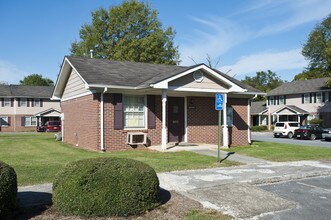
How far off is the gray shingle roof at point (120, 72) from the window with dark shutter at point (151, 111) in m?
0.94

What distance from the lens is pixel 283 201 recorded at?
6793 mm

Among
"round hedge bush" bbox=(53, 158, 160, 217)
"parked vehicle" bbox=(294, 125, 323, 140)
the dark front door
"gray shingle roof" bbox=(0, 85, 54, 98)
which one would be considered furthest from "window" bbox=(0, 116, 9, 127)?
"round hedge bush" bbox=(53, 158, 160, 217)

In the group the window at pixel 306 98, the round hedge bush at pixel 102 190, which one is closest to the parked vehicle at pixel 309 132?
the window at pixel 306 98

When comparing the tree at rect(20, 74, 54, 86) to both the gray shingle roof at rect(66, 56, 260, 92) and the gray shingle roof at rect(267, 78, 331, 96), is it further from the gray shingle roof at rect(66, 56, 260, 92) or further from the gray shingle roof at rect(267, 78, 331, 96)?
the gray shingle roof at rect(66, 56, 260, 92)

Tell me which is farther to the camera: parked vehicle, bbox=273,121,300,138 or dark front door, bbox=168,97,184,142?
parked vehicle, bbox=273,121,300,138

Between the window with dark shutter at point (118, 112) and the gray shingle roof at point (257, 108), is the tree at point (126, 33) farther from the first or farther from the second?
the window with dark shutter at point (118, 112)

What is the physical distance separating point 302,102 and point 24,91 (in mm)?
40738

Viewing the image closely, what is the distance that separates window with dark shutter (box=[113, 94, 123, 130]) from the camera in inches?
599

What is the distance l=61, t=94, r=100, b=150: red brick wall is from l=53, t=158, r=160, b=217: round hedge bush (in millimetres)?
9347

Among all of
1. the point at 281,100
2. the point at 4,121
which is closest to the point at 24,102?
the point at 4,121

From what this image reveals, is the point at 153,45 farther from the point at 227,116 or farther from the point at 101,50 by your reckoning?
the point at 227,116

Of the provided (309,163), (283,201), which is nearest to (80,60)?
(309,163)

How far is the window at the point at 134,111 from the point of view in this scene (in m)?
15.7

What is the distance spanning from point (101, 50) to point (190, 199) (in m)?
45.6
